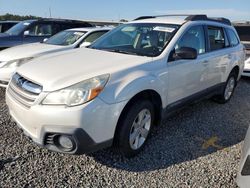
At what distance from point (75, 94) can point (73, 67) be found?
0.54m

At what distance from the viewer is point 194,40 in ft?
14.0

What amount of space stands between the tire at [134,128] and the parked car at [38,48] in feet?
9.83

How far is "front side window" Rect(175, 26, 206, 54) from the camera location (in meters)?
3.97

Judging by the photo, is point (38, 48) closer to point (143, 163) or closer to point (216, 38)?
point (216, 38)

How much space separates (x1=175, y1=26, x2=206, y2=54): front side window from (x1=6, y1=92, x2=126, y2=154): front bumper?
5.11ft

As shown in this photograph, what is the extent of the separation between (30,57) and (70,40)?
1.80 m

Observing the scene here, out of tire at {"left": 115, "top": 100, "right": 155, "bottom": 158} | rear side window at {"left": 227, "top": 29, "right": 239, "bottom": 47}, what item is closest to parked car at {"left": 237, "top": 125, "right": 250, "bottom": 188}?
tire at {"left": 115, "top": 100, "right": 155, "bottom": 158}

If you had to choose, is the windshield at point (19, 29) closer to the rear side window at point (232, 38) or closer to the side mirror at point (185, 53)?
the rear side window at point (232, 38)

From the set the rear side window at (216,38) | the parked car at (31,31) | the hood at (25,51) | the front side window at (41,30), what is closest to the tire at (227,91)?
the rear side window at (216,38)

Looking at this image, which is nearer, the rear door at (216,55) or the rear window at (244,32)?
the rear door at (216,55)

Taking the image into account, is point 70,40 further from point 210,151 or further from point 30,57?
point 210,151

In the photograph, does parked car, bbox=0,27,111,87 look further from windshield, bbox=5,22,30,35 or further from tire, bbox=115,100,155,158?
tire, bbox=115,100,155,158

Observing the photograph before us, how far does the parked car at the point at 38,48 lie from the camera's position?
5.38 m

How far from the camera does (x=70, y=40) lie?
284 inches
